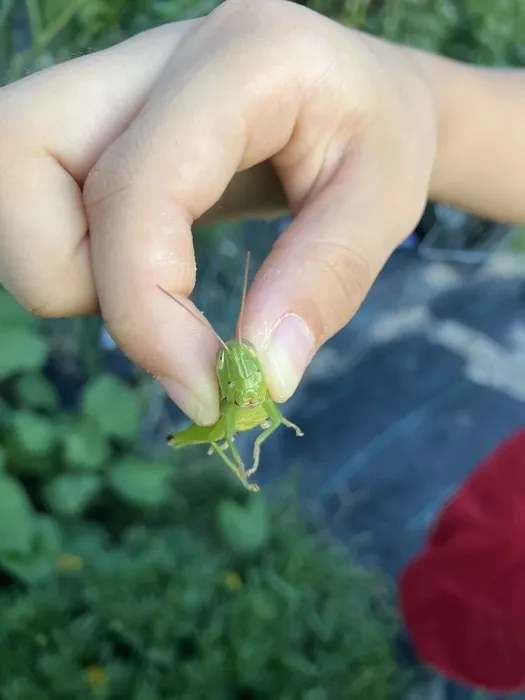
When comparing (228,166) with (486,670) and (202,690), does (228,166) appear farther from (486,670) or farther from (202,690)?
(486,670)

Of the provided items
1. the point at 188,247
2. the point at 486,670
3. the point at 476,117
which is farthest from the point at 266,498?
the point at 188,247

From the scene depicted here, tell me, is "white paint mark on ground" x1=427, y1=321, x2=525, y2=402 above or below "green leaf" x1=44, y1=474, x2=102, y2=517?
below

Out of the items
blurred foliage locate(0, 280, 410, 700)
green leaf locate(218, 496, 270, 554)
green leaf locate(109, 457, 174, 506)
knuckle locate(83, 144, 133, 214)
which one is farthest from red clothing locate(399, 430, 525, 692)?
knuckle locate(83, 144, 133, 214)

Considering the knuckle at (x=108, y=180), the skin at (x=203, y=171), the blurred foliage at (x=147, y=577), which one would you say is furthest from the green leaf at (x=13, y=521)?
the knuckle at (x=108, y=180)

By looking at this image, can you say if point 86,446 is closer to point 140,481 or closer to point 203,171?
point 140,481

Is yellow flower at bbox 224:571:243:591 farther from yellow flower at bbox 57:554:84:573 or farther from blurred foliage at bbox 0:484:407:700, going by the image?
yellow flower at bbox 57:554:84:573

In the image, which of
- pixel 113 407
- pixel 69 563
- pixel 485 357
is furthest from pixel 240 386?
pixel 485 357

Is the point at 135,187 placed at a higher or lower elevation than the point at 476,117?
higher
